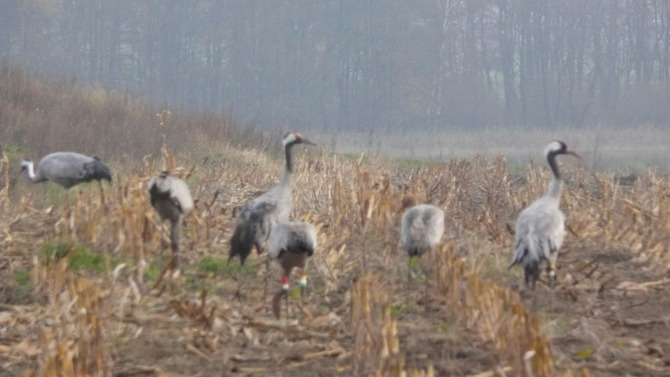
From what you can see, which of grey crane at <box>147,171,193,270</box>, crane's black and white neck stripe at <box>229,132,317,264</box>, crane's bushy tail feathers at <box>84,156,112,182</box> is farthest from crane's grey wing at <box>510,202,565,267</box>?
crane's bushy tail feathers at <box>84,156,112,182</box>

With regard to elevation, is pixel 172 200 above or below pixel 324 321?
above

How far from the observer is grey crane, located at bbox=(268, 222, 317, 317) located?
7.61 meters

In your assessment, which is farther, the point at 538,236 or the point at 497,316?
the point at 538,236

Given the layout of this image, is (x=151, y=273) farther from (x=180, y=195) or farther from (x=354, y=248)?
(x=354, y=248)

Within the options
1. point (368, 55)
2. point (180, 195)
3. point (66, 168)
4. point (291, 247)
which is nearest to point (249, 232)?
point (180, 195)

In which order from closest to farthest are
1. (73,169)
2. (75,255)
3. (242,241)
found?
1. (242,241)
2. (75,255)
3. (73,169)

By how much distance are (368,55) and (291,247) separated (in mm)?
46873

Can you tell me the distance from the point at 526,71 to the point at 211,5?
15988mm

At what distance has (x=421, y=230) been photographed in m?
8.39

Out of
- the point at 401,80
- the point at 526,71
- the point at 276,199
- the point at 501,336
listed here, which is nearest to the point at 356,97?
the point at 401,80

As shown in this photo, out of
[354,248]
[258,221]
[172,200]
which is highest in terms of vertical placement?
[172,200]

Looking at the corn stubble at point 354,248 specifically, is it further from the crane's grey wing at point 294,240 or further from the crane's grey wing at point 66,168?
the crane's grey wing at point 66,168

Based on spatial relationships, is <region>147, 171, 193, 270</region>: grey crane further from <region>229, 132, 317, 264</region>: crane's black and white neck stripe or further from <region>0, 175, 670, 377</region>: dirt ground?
<region>229, 132, 317, 264</region>: crane's black and white neck stripe

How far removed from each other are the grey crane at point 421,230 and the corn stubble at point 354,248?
0.14m
